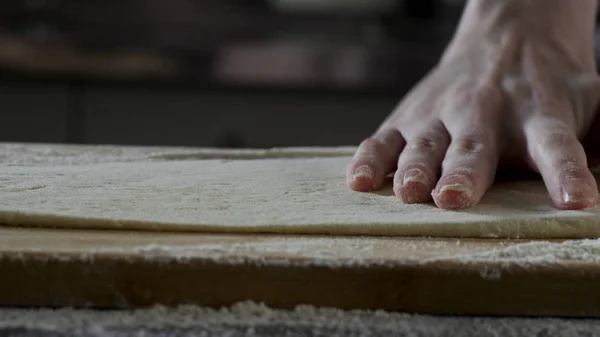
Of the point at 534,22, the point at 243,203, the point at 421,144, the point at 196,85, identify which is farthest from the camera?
the point at 196,85

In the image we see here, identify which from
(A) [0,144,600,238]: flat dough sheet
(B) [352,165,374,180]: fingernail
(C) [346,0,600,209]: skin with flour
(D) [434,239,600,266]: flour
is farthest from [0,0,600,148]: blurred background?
(D) [434,239,600,266]: flour

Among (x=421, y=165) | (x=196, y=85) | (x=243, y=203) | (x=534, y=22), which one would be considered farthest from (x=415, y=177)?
(x=196, y=85)

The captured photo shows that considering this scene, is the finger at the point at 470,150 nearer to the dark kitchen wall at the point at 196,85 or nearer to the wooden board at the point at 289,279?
the wooden board at the point at 289,279

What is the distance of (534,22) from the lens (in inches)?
28.8

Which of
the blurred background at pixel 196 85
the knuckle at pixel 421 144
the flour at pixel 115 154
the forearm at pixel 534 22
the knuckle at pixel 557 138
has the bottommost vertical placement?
the blurred background at pixel 196 85

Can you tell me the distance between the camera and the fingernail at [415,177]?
1.68ft

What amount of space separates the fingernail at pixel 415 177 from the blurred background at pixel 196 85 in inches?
45.8

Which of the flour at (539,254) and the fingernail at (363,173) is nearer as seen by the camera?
the flour at (539,254)

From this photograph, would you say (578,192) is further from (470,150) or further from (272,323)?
(272,323)

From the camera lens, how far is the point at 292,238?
402mm

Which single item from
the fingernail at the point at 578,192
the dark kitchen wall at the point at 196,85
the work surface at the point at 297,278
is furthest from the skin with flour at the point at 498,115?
the dark kitchen wall at the point at 196,85

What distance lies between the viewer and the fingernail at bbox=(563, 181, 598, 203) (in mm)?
476

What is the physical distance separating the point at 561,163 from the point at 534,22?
0.86 feet

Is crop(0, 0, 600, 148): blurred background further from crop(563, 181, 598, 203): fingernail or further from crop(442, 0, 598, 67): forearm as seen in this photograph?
crop(563, 181, 598, 203): fingernail
